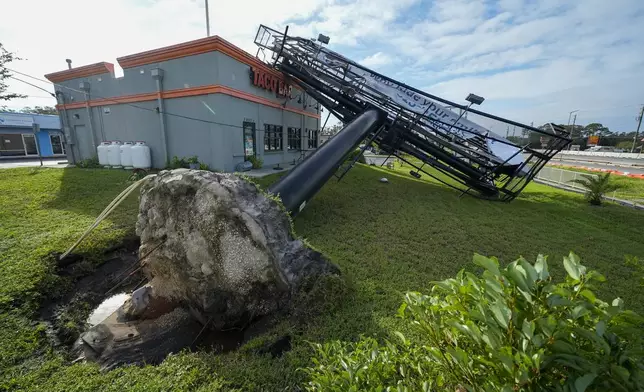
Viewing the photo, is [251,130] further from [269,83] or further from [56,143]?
[56,143]

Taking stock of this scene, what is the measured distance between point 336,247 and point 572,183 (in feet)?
53.0

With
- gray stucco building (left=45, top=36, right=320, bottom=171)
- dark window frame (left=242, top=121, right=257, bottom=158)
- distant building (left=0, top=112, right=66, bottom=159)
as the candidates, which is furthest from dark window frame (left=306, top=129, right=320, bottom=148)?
distant building (left=0, top=112, right=66, bottom=159)

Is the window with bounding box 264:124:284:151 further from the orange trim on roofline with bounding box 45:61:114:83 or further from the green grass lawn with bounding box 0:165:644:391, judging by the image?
the orange trim on roofline with bounding box 45:61:114:83

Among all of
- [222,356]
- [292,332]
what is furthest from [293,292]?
[222,356]

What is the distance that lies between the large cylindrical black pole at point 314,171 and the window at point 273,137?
680 cm

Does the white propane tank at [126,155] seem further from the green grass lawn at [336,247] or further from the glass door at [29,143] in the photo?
the glass door at [29,143]

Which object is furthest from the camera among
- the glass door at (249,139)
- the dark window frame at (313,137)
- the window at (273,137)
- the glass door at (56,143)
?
the glass door at (56,143)

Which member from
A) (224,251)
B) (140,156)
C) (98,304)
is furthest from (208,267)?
(140,156)

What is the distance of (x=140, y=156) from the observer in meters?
12.3

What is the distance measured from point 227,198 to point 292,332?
195cm

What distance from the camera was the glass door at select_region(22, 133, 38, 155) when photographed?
85.6 ft

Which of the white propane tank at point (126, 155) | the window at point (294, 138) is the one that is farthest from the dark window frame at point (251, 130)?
the white propane tank at point (126, 155)

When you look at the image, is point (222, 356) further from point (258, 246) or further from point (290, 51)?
point (290, 51)

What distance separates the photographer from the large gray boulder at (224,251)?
3.60 m
